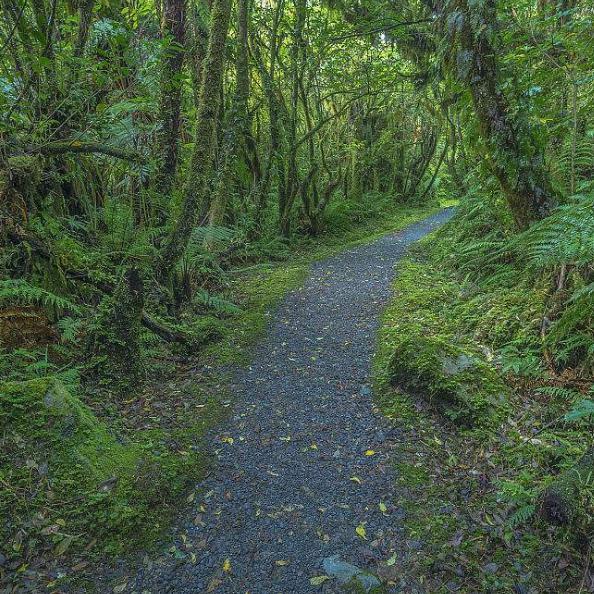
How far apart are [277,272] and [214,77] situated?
200 inches

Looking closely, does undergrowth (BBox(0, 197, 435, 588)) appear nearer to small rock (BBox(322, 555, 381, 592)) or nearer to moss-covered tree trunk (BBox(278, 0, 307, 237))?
small rock (BBox(322, 555, 381, 592))

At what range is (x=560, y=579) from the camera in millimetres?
2822

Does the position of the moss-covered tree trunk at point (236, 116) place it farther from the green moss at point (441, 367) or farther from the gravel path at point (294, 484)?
the green moss at point (441, 367)

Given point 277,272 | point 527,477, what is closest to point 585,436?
point 527,477

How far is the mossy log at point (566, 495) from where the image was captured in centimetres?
294

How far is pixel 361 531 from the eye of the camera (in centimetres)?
346

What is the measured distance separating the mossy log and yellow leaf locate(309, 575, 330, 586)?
1548 mm

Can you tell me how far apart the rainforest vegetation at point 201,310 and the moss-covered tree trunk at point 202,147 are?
0.10 ft

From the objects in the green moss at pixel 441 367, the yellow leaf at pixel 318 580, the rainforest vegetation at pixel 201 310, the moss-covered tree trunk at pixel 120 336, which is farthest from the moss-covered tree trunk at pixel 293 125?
the yellow leaf at pixel 318 580

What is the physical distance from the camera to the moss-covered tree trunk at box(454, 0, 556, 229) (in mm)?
5684

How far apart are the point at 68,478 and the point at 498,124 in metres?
6.18

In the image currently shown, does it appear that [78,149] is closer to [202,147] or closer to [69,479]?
[202,147]

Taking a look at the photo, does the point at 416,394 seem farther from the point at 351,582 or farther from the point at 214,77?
the point at 214,77

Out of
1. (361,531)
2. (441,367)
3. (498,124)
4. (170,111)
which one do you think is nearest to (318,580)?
(361,531)
